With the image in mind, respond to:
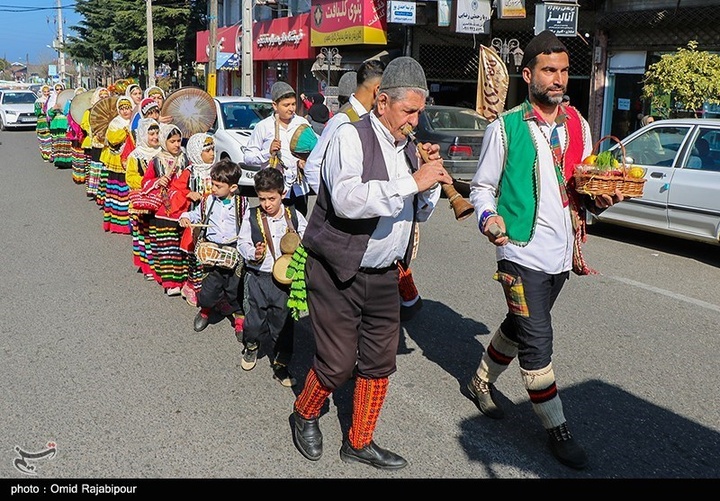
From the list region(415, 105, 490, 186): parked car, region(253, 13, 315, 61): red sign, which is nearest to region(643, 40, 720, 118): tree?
region(415, 105, 490, 186): parked car

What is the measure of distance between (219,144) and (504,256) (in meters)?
10.2

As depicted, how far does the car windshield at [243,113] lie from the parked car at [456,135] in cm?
304

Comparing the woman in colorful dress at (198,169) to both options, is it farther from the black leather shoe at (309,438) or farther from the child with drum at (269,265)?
the black leather shoe at (309,438)

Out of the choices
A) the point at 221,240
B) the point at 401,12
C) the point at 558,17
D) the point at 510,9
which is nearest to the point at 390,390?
Result: the point at 221,240

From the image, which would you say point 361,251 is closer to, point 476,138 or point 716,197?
point 716,197

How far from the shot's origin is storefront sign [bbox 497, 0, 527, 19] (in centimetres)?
1709

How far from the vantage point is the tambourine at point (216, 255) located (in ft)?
17.5

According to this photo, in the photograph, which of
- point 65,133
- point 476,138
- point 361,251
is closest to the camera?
point 361,251

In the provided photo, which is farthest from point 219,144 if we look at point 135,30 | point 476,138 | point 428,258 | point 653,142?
point 135,30

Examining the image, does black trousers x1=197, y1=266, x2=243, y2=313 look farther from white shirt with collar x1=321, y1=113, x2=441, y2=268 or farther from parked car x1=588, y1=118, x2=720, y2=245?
parked car x1=588, y1=118, x2=720, y2=245

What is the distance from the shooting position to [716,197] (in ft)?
25.7

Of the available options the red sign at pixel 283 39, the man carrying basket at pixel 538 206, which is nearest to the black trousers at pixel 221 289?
the man carrying basket at pixel 538 206

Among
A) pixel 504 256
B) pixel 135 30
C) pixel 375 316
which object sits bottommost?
pixel 375 316

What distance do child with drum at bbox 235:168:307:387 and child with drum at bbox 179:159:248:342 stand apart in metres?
0.57
